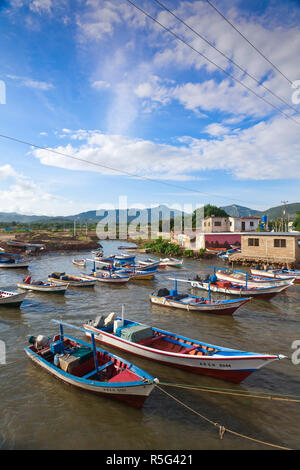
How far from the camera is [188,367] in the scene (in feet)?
38.3

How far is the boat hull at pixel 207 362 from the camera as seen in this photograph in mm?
9991

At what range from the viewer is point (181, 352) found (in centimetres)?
1243

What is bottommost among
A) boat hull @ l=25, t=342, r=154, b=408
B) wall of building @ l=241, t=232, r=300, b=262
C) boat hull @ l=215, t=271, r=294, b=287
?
boat hull @ l=25, t=342, r=154, b=408

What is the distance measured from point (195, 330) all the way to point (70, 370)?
29.7ft

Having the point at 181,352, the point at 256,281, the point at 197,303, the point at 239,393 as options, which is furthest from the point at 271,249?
the point at 239,393

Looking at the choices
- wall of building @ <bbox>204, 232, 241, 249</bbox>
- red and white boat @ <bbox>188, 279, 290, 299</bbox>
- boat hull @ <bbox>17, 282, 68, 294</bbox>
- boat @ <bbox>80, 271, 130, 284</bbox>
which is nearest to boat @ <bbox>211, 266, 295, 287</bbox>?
red and white boat @ <bbox>188, 279, 290, 299</bbox>

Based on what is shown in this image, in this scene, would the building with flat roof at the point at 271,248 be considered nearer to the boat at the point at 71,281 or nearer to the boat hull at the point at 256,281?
the boat hull at the point at 256,281

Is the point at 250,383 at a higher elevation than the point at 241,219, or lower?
lower

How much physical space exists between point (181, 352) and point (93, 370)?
14.0 feet

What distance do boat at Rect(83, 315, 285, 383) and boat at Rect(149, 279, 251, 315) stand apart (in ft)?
19.8

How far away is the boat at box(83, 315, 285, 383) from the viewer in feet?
33.4

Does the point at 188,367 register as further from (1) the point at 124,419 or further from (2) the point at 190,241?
(2) the point at 190,241

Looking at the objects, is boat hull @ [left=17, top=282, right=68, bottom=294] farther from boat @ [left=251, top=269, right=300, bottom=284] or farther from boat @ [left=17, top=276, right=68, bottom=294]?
boat @ [left=251, top=269, right=300, bottom=284]
